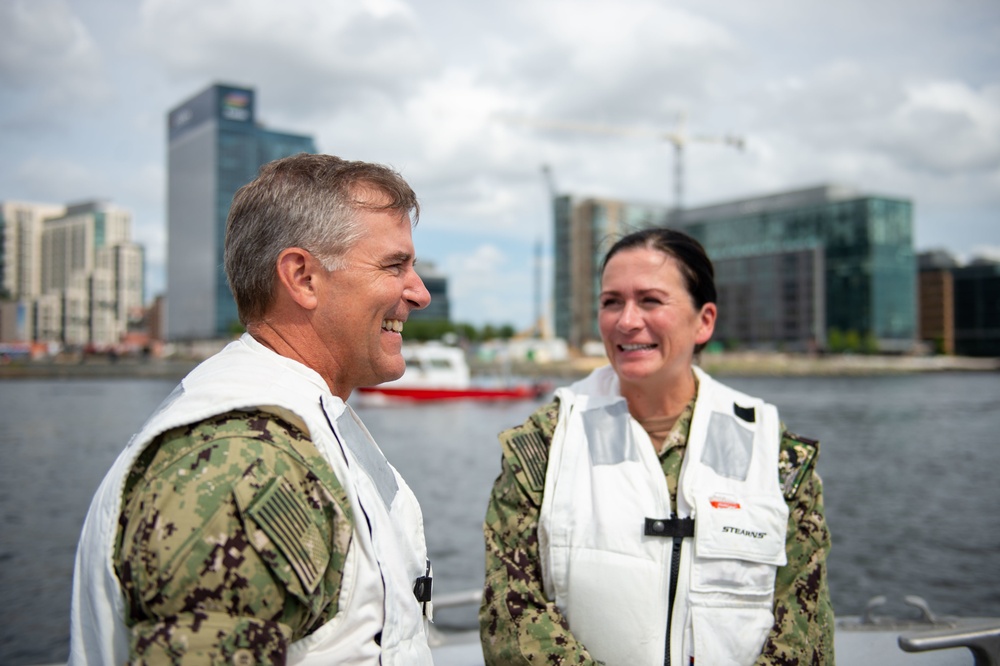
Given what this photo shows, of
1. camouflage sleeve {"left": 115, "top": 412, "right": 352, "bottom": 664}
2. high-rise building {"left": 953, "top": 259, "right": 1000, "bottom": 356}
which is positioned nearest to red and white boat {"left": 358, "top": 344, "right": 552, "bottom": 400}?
camouflage sleeve {"left": 115, "top": 412, "right": 352, "bottom": 664}

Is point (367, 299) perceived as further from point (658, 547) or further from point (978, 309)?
point (978, 309)

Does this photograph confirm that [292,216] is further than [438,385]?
No

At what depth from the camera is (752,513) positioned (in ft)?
8.05

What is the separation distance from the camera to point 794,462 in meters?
2.60

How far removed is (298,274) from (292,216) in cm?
13

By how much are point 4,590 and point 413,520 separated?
12.8m

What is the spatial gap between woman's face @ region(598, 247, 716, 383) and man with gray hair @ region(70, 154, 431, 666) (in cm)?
118

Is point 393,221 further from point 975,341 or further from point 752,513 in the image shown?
point 975,341

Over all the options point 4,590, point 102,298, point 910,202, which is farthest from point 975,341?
point 102,298

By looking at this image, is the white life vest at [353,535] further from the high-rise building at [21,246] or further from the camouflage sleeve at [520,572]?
the high-rise building at [21,246]

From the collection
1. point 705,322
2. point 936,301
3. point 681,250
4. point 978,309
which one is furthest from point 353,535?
point 978,309

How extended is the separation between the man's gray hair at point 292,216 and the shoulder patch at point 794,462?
1688mm

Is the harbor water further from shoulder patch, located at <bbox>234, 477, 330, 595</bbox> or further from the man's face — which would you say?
shoulder patch, located at <bbox>234, 477, 330, 595</bbox>

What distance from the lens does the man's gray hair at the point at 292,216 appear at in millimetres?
1629
